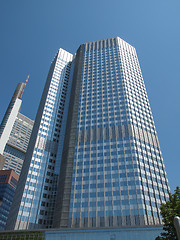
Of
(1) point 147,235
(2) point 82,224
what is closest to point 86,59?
(2) point 82,224

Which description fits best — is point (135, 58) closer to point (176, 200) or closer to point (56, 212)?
point (56, 212)

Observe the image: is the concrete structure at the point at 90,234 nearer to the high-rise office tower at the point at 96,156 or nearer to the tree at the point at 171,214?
the high-rise office tower at the point at 96,156

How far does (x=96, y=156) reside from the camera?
300 feet

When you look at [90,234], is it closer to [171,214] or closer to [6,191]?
[171,214]

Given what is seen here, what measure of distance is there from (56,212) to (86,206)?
15.1 metres

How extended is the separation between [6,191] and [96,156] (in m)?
105

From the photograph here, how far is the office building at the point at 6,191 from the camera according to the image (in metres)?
156

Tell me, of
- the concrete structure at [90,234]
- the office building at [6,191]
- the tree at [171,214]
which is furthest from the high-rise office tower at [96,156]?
the office building at [6,191]

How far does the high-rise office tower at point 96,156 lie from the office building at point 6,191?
2669 inches

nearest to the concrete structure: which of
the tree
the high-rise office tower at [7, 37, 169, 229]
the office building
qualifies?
the high-rise office tower at [7, 37, 169, 229]

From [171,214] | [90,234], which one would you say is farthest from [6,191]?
[171,214]

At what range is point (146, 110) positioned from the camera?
11244 cm

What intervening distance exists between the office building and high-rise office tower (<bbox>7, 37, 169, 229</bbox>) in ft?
222

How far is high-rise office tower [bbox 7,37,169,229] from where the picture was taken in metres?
75.9
